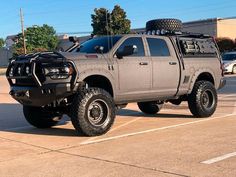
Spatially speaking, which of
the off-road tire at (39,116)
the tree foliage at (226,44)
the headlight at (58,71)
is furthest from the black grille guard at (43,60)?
→ the tree foliage at (226,44)

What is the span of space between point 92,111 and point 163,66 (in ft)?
7.10

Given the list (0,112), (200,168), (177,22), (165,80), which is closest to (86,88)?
(165,80)

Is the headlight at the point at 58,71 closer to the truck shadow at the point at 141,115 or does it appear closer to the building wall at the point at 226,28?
the truck shadow at the point at 141,115

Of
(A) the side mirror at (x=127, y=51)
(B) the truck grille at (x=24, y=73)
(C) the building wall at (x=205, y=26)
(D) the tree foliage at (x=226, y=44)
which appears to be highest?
(C) the building wall at (x=205, y=26)

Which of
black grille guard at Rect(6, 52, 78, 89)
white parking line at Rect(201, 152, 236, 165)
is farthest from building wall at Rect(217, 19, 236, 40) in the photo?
white parking line at Rect(201, 152, 236, 165)

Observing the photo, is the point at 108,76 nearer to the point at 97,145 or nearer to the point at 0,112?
the point at 97,145

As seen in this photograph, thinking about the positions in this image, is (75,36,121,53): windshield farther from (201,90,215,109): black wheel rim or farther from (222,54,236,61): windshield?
(222,54,236,61): windshield

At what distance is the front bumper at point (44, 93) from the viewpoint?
344 inches

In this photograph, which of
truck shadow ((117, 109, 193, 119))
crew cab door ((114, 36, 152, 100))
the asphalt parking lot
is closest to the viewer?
the asphalt parking lot

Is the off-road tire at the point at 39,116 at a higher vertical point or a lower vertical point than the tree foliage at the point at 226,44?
lower

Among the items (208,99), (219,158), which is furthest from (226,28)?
(219,158)

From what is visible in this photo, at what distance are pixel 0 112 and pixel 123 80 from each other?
5.46 meters

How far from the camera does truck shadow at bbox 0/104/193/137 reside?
9.95m

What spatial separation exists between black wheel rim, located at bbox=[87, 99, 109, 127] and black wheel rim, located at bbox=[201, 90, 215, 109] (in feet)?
10.0
